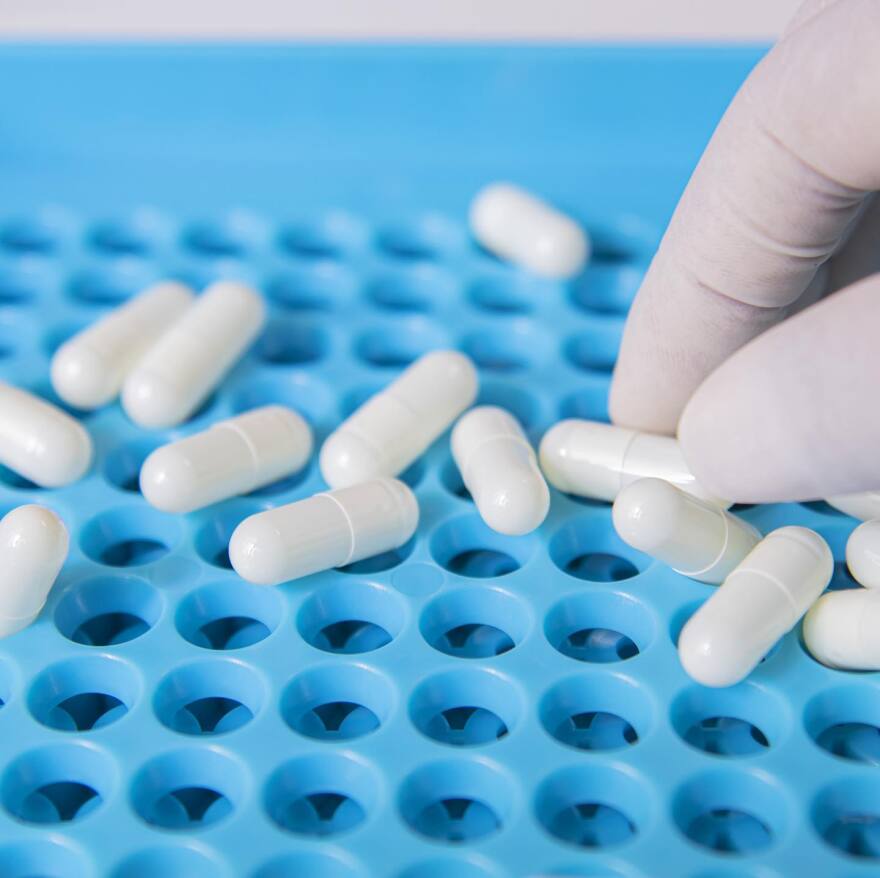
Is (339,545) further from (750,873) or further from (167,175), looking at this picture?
(167,175)

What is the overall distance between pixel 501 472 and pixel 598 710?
0.19m

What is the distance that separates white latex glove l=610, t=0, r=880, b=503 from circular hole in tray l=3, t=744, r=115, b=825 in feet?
1.48

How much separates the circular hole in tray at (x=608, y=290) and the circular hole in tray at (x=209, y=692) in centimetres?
57

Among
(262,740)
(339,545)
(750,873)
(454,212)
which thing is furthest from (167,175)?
(750,873)

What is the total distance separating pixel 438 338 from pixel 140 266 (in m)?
0.33

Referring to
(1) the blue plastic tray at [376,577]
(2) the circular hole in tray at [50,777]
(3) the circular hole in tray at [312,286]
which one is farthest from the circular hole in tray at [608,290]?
(2) the circular hole in tray at [50,777]

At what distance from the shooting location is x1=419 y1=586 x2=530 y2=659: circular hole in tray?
882mm

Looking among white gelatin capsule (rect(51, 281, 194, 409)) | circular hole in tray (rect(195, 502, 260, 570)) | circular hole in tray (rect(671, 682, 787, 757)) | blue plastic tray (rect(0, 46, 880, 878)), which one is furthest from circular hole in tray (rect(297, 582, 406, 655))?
white gelatin capsule (rect(51, 281, 194, 409))

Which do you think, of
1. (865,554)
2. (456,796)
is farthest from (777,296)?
(456,796)

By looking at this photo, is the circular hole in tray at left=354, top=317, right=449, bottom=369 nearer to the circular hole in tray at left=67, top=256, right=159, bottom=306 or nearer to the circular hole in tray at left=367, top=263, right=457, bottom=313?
the circular hole in tray at left=367, top=263, right=457, bottom=313

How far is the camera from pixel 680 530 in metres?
0.83

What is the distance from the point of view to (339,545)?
0.88m

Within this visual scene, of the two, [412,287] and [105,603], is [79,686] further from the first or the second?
[412,287]

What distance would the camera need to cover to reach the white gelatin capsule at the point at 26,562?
0.83 m
